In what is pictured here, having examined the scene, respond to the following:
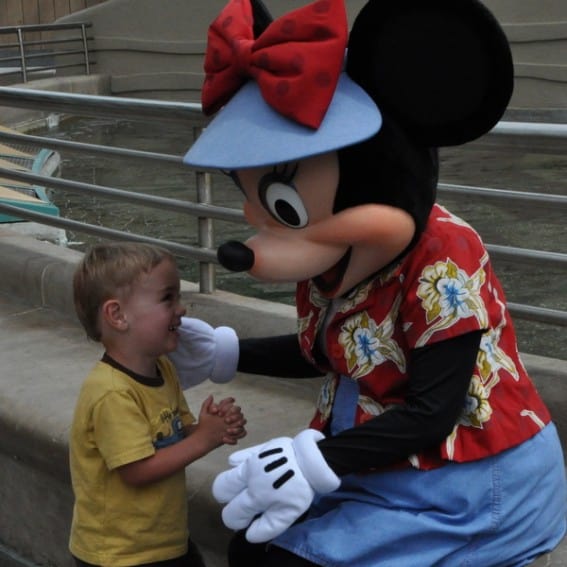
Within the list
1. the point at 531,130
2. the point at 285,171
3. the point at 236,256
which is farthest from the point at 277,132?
the point at 531,130

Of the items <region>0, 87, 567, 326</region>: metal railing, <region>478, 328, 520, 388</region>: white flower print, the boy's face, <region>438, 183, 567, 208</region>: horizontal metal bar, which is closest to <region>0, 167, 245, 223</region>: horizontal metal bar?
<region>0, 87, 567, 326</region>: metal railing

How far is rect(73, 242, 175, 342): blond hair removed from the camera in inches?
100

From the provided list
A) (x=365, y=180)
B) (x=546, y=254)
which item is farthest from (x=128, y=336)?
(x=546, y=254)

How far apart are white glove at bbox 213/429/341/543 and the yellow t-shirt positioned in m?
0.37

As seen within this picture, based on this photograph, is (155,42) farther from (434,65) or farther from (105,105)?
(434,65)

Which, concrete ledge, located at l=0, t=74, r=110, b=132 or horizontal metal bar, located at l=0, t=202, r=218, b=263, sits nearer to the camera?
horizontal metal bar, located at l=0, t=202, r=218, b=263

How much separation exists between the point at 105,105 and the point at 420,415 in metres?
2.64

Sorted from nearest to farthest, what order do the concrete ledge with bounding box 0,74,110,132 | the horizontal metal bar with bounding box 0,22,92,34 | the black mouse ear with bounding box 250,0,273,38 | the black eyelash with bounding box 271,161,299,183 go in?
the black eyelash with bounding box 271,161,299,183, the black mouse ear with bounding box 250,0,273,38, the concrete ledge with bounding box 0,74,110,132, the horizontal metal bar with bounding box 0,22,92,34

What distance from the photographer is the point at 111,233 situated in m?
4.67

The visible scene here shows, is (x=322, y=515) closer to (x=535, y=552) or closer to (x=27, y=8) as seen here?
(x=535, y=552)

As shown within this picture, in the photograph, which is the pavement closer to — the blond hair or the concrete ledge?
the blond hair

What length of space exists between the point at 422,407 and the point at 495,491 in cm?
26

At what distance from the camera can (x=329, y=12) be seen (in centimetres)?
214

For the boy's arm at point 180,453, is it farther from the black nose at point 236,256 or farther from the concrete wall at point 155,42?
the concrete wall at point 155,42
